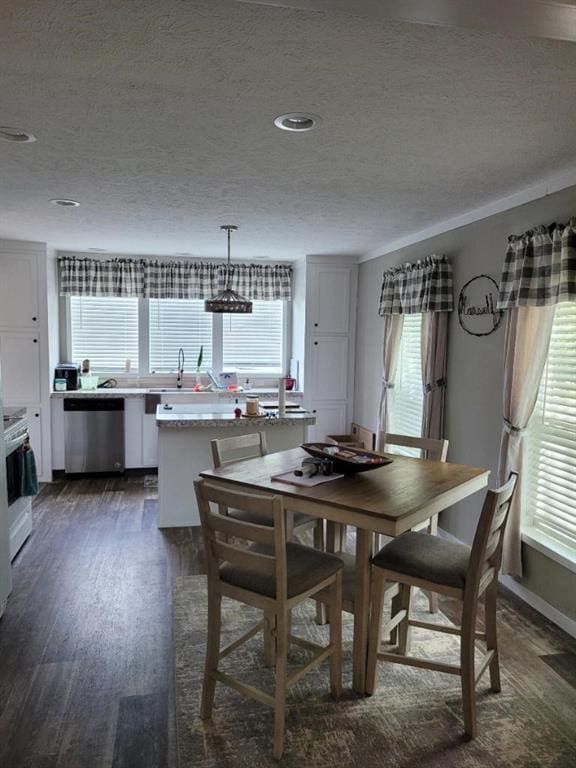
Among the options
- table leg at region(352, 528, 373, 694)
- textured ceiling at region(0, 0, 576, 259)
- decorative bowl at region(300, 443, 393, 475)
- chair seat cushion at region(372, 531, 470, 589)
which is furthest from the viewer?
decorative bowl at region(300, 443, 393, 475)

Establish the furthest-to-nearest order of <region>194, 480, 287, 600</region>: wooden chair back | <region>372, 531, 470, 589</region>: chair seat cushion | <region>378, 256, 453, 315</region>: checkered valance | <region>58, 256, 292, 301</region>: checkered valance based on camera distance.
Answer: <region>58, 256, 292, 301</region>: checkered valance, <region>378, 256, 453, 315</region>: checkered valance, <region>372, 531, 470, 589</region>: chair seat cushion, <region>194, 480, 287, 600</region>: wooden chair back

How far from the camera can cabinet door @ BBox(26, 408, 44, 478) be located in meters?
5.48

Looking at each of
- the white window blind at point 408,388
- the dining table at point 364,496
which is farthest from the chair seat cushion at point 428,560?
the white window blind at point 408,388

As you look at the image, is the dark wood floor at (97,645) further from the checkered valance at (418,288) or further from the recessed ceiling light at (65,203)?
the recessed ceiling light at (65,203)

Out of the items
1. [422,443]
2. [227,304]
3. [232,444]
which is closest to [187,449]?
[227,304]

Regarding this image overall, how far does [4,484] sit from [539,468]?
3.14 meters

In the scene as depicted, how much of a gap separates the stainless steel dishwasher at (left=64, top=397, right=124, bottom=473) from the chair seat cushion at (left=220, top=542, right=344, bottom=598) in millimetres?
3822

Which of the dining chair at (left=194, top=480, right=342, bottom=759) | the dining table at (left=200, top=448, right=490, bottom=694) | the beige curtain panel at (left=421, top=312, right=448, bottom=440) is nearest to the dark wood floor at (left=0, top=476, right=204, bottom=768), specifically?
the dining chair at (left=194, top=480, right=342, bottom=759)

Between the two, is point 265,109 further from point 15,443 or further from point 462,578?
point 15,443

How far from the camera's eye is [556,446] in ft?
10.0

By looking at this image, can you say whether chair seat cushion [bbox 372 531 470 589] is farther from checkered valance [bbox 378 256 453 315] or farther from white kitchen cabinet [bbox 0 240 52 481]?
white kitchen cabinet [bbox 0 240 52 481]

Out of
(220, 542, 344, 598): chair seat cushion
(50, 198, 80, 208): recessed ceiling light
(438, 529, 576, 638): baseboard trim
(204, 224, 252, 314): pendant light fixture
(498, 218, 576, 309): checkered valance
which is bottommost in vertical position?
(438, 529, 576, 638): baseboard trim

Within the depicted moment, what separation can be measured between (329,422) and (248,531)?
14.0 feet

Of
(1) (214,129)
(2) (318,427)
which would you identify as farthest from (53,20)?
(2) (318,427)
